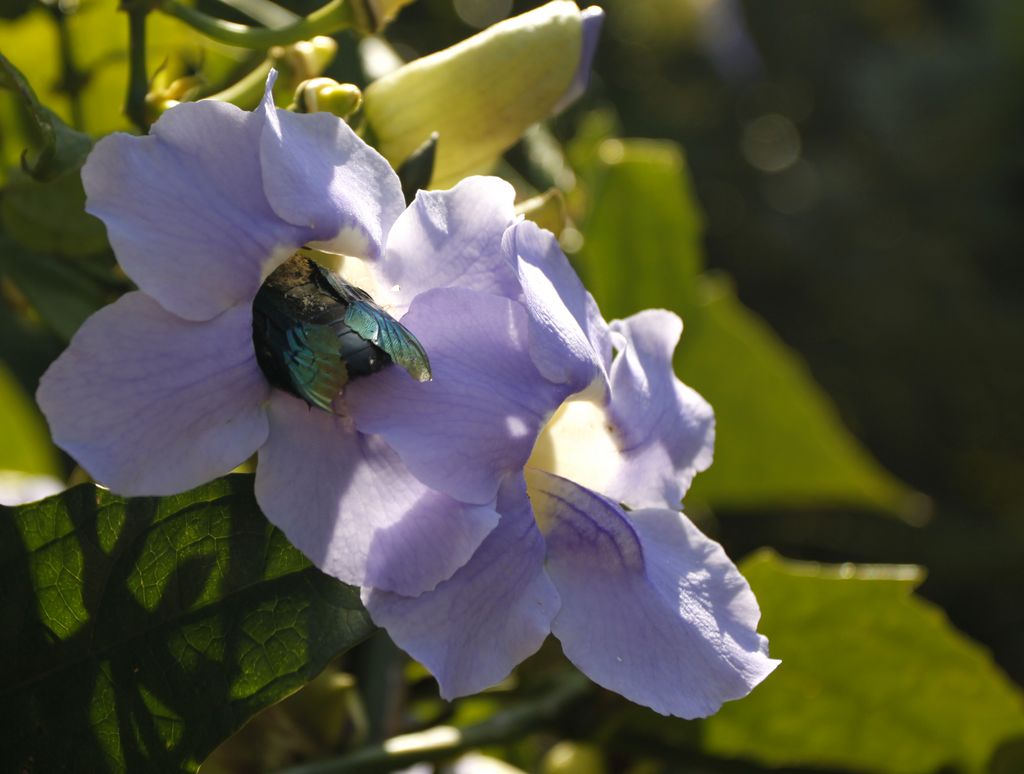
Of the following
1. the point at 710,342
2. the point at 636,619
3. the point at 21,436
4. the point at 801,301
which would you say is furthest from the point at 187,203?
the point at 801,301

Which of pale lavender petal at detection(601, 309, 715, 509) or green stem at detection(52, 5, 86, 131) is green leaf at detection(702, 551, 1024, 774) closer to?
pale lavender petal at detection(601, 309, 715, 509)

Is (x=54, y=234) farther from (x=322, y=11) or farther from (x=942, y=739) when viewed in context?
(x=942, y=739)

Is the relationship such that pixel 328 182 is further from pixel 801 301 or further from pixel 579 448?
pixel 801 301

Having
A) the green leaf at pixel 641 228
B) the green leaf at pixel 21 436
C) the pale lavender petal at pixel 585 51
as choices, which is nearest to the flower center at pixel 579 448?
the pale lavender petal at pixel 585 51

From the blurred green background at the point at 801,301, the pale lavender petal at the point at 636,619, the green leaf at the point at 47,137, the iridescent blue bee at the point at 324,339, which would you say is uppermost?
the green leaf at the point at 47,137

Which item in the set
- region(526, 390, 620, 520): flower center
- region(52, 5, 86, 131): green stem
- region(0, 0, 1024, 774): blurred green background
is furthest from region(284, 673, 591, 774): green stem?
region(52, 5, 86, 131): green stem

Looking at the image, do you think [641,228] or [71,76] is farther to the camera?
[641,228]

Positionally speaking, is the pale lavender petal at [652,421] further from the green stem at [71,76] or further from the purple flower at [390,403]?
the green stem at [71,76]
